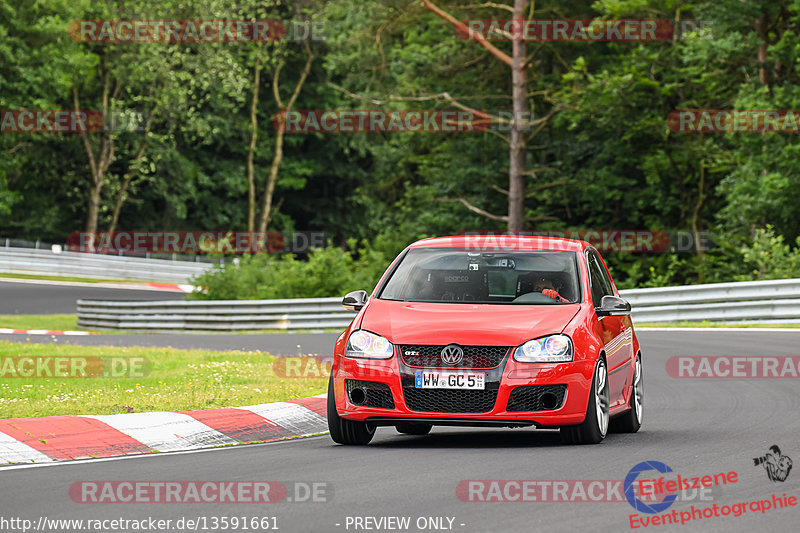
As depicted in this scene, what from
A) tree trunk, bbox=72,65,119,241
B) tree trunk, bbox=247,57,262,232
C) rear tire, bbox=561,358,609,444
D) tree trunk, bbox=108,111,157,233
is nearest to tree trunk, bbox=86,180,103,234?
tree trunk, bbox=72,65,119,241

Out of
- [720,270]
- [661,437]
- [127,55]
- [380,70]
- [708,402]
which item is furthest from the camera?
[127,55]

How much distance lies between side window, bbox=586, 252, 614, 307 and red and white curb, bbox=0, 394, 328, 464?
263 centimetres

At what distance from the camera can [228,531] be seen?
21.3 feet

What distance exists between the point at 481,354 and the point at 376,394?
835 mm

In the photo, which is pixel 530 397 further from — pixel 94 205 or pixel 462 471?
pixel 94 205

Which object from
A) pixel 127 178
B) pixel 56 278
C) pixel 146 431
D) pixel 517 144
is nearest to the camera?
pixel 146 431

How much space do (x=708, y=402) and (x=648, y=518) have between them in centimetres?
666

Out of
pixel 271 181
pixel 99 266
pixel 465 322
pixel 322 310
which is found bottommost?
pixel 99 266

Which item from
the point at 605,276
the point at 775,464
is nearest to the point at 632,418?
the point at 605,276

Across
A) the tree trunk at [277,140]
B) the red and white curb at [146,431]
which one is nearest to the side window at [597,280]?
the red and white curb at [146,431]

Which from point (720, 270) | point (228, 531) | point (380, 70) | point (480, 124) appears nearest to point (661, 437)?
point (228, 531)

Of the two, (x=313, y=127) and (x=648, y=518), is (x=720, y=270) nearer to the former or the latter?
(x=648, y=518)

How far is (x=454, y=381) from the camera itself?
9375 mm

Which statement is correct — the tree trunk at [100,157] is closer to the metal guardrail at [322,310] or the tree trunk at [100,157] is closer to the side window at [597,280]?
the metal guardrail at [322,310]
